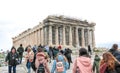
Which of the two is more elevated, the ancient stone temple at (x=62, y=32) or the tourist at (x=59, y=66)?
the tourist at (x=59, y=66)

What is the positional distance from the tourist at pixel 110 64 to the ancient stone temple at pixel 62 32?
59119mm

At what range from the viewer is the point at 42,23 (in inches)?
2810

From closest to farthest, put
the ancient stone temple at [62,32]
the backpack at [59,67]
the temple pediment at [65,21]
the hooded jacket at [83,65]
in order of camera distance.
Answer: the hooded jacket at [83,65] → the backpack at [59,67] → the temple pediment at [65,21] → the ancient stone temple at [62,32]

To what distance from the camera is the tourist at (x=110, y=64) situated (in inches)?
320

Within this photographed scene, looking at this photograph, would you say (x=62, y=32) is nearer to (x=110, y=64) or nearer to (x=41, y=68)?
(x=41, y=68)

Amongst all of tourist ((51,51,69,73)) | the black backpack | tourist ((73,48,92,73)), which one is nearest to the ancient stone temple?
tourist ((51,51,69,73))

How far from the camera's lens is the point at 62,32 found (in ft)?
241

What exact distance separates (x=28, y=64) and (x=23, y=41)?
247ft

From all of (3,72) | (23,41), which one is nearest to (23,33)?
(23,41)

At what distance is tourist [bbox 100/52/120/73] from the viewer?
26.7 feet

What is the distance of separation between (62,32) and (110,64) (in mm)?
65456

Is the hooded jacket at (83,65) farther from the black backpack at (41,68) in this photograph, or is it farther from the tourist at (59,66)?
the black backpack at (41,68)

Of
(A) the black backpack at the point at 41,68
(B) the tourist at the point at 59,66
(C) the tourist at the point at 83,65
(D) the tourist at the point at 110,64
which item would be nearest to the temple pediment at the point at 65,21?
(B) the tourist at the point at 59,66

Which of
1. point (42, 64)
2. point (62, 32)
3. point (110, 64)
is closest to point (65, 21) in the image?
point (62, 32)
